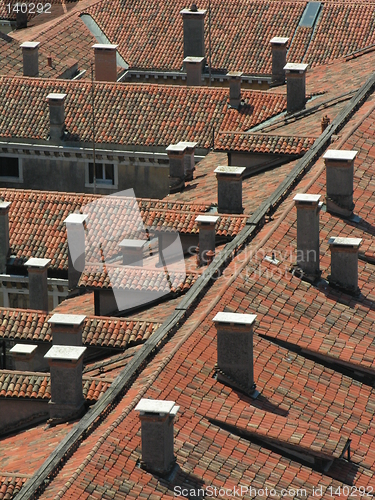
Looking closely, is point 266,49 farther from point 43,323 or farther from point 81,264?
point 43,323

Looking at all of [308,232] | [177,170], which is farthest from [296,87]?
[308,232]

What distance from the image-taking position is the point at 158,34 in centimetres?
6212

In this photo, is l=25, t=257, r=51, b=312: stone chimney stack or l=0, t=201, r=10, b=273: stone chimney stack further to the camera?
l=0, t=201, r=10, b=273: stone chimney stack

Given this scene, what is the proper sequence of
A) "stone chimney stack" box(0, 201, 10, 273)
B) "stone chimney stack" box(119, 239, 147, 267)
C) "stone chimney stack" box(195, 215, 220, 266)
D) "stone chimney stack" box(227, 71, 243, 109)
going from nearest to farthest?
"stone chimney stack" box(195, 215, 220, 266) < "stone chimney stack" box(119, 239, 147, 267) < "stone chimney stack" box(0, 201, 10, 273) < "stone chimney stack" box(227, 71, 243, 109)

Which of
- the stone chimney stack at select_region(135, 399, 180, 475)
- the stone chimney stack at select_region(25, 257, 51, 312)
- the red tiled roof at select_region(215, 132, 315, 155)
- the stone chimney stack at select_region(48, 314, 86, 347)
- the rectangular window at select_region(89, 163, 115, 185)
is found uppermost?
the stone chimney stack at select_region(135, 399, 180, 475)

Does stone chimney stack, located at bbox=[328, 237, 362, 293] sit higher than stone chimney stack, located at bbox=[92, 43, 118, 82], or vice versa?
stone chimney stack, located at bbox=[328, 237, 362, 293]

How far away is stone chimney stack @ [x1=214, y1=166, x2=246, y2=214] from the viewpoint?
133 ft

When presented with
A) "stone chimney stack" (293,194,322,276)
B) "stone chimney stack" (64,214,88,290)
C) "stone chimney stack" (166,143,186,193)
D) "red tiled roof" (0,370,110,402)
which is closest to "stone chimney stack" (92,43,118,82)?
"stone chimney stack" (166,143,186,193)

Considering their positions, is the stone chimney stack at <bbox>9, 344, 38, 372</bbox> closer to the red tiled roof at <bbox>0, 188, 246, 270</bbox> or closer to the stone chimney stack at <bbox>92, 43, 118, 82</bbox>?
the red tiled roof at <bbox>0, 188, 246, 270</bbox>

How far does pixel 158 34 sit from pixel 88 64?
362 centimetres

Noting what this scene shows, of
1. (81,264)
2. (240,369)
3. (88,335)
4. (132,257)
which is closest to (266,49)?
(81,264)

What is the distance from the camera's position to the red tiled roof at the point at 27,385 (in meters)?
31.4

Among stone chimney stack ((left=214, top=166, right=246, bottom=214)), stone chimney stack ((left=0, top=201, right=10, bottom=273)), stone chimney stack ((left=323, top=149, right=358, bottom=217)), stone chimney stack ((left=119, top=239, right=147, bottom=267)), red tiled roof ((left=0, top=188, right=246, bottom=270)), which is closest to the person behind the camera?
stone chimney stack ((left=323, top=149, right=358, bottom=217))

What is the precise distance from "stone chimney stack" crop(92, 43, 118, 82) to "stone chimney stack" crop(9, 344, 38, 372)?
23995 millimetres
